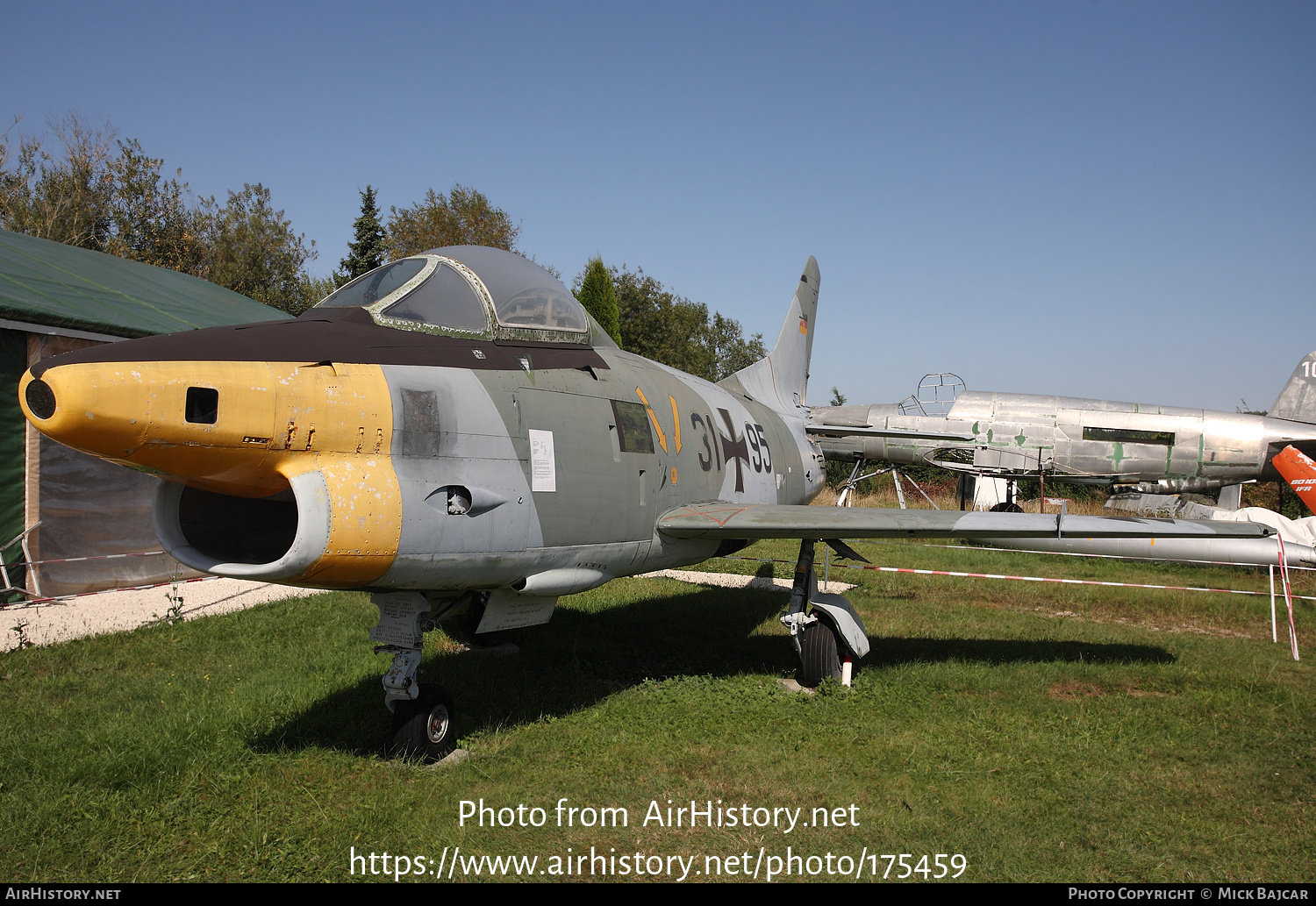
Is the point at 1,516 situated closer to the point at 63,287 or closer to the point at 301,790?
the point at 63,287

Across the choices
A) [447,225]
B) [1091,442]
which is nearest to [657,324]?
[447,225]

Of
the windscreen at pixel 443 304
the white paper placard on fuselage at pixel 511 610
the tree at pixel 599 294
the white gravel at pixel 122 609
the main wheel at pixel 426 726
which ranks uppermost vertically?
the tree at pixel 599 294

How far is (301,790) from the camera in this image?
4.54 m

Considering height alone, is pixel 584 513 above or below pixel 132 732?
above

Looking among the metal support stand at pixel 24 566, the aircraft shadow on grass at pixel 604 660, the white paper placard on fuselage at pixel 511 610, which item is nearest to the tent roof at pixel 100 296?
the metal support stand at pixel 24 566

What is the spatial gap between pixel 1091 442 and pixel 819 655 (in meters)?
14.9

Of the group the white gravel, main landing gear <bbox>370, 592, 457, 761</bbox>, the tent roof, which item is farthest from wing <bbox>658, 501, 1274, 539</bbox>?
the tent roof

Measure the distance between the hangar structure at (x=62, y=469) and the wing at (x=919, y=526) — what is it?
293 inches

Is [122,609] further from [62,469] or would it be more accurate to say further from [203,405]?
[203,405]

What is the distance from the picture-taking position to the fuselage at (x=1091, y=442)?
17844mm

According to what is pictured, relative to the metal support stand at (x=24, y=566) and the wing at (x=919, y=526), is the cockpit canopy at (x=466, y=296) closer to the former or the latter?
the wing at (x=919, y=526)

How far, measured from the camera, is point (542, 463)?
4934mm

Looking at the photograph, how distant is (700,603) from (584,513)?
20.0 feet
